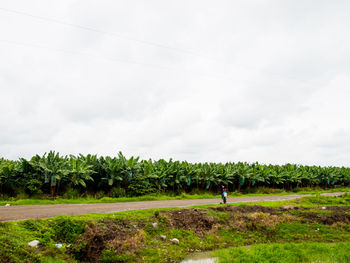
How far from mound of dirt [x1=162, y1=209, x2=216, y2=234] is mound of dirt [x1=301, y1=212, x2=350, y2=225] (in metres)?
5.65

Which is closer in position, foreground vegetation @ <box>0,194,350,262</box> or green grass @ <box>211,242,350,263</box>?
foreground vegetation @ <box>0,194,350,262</box>

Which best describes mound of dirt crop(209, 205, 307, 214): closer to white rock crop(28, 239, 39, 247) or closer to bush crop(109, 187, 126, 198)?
bush crop(109, 187, 126, 198)

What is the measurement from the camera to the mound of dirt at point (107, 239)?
27.1 feet

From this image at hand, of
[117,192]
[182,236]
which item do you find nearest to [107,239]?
[182,236]

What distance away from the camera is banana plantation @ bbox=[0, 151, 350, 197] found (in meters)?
17.4

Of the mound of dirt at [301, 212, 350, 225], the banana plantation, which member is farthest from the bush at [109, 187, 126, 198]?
the mound of dirt at [301, 212, 350, 225]

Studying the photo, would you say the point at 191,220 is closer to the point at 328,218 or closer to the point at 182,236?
the point at 182,236

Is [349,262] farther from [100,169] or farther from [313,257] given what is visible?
[100,169]

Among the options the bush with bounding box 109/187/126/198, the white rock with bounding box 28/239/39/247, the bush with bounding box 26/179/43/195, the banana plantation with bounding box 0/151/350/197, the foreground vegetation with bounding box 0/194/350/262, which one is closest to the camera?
the white rock with bounding box 28/239/39/247

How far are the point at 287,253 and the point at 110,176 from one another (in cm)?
1408

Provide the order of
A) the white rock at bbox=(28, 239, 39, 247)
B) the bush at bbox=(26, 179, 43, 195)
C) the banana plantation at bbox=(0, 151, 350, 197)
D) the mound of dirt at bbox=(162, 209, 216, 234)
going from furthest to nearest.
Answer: the banana plantation at bbox=(0, 151, 350, 197), the bush at bbox=(26, 179, 43, 195), the mound of dirt at bbox=(162, 209, 216, 234), the white rock at bbox=(28, 239, 39, 247)

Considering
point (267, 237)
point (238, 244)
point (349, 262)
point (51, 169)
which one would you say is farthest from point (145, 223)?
point (51, 169)

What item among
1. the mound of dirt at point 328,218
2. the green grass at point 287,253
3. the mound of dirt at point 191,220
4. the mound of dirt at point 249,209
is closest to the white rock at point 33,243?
the mound of dirt at point 191,220

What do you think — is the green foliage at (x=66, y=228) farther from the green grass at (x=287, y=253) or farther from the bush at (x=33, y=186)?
the bush at (x=33, y=186)
